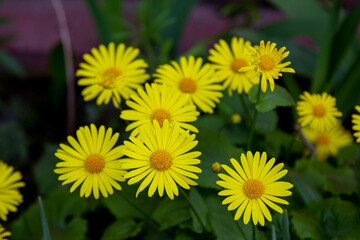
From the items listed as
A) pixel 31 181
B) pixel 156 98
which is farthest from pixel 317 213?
pixel 31 181

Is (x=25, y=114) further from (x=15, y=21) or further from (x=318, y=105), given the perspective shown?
(x=318, y=105)

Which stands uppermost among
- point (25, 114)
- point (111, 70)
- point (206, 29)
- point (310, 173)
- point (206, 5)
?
point (206, 5)

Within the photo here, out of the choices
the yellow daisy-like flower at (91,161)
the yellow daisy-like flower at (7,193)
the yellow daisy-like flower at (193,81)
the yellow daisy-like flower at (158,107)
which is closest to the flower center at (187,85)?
the yellow daisy-like flower at (193,81)

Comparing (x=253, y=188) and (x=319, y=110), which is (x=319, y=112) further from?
(x=253, y=188)

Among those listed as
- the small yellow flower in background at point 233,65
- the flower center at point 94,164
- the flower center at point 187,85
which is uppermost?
the small yellow flower in background at point 233,65

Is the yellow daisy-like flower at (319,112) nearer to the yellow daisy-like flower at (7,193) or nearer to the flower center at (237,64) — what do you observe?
the flower center at (237,64)

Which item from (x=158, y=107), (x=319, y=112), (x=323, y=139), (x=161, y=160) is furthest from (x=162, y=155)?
(x=323, y=139)

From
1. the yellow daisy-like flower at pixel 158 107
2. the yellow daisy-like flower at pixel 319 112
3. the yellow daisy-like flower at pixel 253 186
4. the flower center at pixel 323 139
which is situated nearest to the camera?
the yellow daisy-like flower at pixel 253 186

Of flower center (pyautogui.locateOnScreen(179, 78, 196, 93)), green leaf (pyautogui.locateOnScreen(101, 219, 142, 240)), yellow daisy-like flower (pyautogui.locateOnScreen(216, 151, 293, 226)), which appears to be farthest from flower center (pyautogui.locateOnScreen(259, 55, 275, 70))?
green leaf (pyautogui.locateOnScreen(101, 219, 142, 240))
